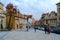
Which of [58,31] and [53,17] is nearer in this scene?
[58,31]

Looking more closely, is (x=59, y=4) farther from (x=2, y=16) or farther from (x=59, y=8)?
(x=2, y=16)

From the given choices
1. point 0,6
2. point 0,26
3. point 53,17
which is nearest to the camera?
point 0,26

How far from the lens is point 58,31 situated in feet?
150

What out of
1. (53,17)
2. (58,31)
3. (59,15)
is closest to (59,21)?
(59,15)

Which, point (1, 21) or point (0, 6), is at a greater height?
point (0, 6)

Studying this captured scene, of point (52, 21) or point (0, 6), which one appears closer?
point (0, 6)

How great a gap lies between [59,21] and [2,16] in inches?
937

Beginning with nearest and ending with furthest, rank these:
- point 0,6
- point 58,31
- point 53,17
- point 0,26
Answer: point 58,31
point 0,26
point 0,6
point 53,17

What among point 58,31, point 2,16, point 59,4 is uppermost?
point 59,4

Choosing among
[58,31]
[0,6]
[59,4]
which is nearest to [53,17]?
[59,4]

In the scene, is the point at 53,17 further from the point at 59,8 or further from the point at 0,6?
the point at 0,6

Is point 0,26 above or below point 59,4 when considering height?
below

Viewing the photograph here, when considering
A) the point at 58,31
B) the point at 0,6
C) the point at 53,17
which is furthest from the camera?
the point at 53,17

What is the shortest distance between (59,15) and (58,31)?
27.3m
